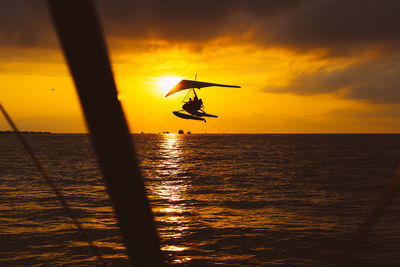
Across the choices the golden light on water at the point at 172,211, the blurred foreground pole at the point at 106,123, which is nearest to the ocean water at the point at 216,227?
the golden light on water at the point at 172,211

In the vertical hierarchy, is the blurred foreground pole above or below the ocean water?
above

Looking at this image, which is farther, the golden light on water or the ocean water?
the golden light on water

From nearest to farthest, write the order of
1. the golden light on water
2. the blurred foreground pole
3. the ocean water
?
the blurred foreground pole → the ocean water → the golden light on water

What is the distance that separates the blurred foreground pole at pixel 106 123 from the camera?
1319 millimetres

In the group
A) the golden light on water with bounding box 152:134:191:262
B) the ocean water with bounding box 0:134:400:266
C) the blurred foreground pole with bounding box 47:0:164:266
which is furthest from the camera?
the golden light on water with bounding box 152:134:191:262

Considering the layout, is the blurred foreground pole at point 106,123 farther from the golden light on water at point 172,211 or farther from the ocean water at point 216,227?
the ocean water at point 216,227

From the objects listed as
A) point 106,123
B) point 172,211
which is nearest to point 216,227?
point 172,211

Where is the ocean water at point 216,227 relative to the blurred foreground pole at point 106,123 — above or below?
below

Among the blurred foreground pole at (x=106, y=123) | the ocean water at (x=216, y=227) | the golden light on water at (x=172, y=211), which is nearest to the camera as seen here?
the blurred foreground pole at (x=106, y=123)

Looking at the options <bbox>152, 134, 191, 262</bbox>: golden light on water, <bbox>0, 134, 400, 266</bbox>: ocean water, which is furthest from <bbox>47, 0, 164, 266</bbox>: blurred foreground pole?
<bbox>0, 134, 400, 266</bbox>: ocean water

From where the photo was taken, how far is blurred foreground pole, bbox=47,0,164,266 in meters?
1.32

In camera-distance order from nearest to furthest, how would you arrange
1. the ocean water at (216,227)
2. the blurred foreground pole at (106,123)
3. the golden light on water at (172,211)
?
the blurred foreground pole at (106,123), the ocean water at (216,227), the golden light on water at (172,211)

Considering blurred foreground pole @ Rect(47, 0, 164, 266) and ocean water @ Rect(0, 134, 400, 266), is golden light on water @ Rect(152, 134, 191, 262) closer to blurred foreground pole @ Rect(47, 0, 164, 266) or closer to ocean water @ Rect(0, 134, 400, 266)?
ocean water @ Rect(0, 134, 400, 266)

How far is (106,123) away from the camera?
4.70 feet
